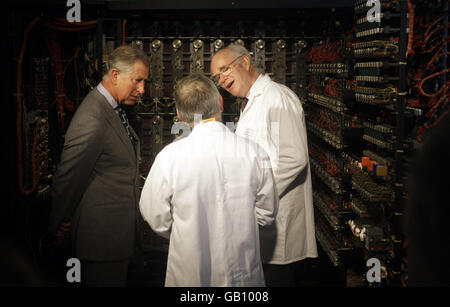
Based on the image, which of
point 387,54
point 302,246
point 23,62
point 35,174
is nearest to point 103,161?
point 35,174

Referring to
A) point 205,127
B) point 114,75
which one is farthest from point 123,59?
point 205,127

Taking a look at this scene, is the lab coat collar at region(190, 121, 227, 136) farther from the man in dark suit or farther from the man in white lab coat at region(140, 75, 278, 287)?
the man in dark suit

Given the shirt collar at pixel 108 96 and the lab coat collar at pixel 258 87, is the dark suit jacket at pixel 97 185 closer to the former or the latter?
the shirt collar at pixel 108 96

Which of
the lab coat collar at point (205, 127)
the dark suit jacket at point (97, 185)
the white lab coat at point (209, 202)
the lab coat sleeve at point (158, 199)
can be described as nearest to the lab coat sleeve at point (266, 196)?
the white lab coat at point (209, 202)

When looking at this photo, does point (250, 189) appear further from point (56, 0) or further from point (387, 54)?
point (56, 0)

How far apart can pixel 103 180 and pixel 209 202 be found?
0.67 m

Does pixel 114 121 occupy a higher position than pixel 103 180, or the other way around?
pixel 114 121

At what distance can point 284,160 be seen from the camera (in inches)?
120

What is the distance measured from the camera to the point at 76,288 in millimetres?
2674

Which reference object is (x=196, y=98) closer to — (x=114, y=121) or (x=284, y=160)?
(x=114, y=121)

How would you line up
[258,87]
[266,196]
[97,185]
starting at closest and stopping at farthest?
[266,196] < [97,185] < [258,87]

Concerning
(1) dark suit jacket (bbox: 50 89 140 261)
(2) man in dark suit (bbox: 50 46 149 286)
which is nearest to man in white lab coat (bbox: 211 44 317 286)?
(2) man in dark suit (bbox: 50 46 149 286)

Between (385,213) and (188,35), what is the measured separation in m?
2.18

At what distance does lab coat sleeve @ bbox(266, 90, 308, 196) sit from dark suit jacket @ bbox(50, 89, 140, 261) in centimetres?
81
